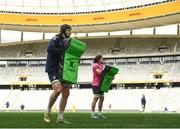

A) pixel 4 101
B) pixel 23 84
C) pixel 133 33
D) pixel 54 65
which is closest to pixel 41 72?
pixel 23 84

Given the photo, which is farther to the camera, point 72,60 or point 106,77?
point 106,77

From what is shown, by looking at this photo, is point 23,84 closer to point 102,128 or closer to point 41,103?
point 41,103

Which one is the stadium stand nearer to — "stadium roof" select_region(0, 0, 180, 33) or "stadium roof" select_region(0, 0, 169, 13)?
"stadium roof" select_region(0, 0, 180, 33)

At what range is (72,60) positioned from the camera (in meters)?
9.67

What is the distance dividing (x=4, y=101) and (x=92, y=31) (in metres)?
13.1

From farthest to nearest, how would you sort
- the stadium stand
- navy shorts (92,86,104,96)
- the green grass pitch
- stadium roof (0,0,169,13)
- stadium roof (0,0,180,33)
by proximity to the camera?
1. stadium roof (0,0,169,13)
2. the stadium stand
3. stadium roof (0,0,180,33)
4. navy shorts (92,86,104,96)
5. the green grass pitch

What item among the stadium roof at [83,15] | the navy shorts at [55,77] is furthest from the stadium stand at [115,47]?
the navy shorts at [55,77]

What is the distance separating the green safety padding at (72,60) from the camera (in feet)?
31.3

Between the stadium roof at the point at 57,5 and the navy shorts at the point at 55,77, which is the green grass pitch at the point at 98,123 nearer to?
the navy shorts at the point at 55,77

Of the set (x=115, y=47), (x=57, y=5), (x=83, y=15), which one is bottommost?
(x=115, y=47)

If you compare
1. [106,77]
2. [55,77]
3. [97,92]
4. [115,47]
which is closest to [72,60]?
[55,77]

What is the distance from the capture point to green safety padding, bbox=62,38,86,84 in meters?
9.53

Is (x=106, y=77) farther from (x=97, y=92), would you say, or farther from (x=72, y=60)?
(x=72, y=60)

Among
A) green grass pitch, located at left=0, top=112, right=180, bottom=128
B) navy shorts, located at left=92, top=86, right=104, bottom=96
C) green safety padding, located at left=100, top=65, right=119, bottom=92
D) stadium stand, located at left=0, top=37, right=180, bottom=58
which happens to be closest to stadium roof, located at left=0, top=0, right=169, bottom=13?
stadium stand, located at left=0, top=37, right=180, bottom=58
